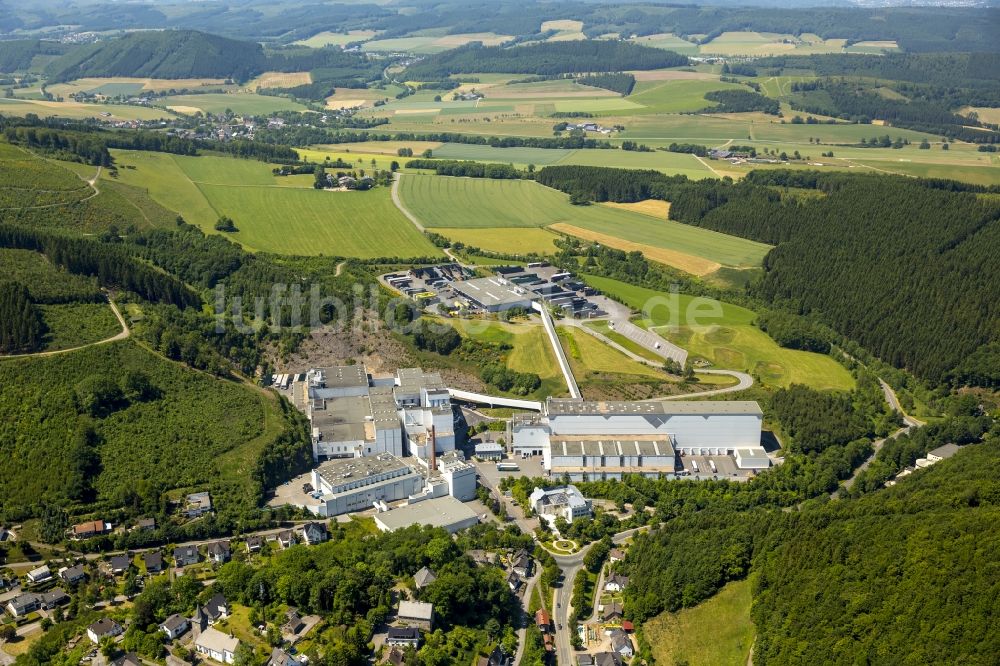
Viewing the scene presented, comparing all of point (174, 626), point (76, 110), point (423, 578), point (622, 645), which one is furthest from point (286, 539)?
point (76, 110)

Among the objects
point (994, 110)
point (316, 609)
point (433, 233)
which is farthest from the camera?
point (994, 110)

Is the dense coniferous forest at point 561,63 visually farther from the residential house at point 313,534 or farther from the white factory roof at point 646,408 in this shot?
the residential house at point 313,534

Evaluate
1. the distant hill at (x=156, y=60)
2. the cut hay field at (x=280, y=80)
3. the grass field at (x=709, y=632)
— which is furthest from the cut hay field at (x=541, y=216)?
the distant hill at (x=156, y=60)

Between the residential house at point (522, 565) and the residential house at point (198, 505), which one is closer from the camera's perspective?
the residential house at point (522, 565)

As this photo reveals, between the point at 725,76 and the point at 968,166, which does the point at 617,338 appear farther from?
the point at 725,76

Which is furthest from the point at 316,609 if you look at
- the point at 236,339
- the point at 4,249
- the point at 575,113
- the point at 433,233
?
the point at 575,113

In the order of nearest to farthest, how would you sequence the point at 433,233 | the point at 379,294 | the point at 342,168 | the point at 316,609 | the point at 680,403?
the point at 316,609 < the point at 680,403 < the point at 379,294 < the point at 433,233 < the point at 342,168

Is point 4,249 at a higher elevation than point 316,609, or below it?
higher
